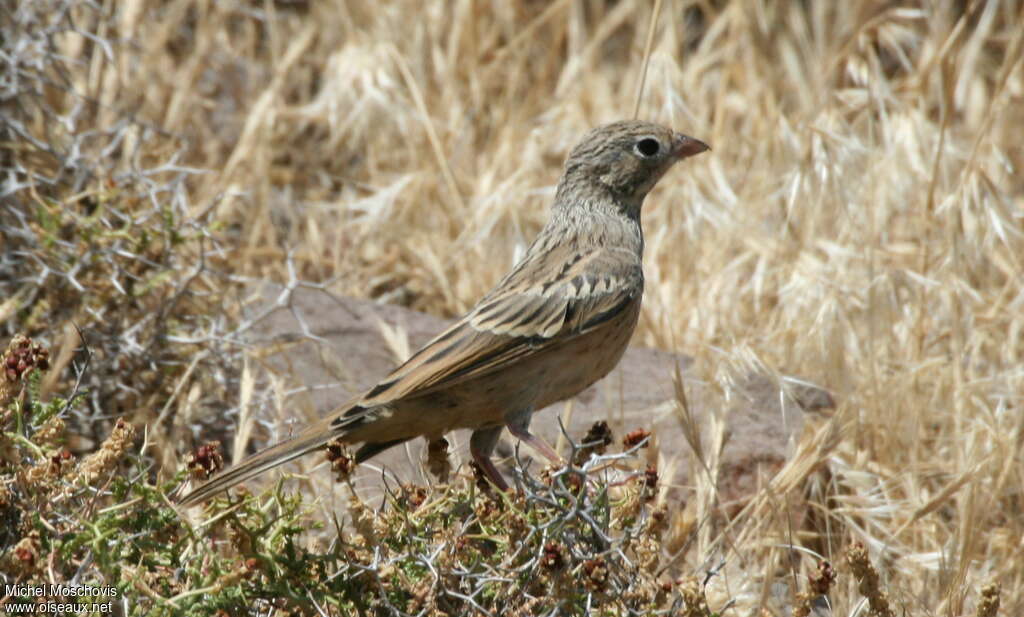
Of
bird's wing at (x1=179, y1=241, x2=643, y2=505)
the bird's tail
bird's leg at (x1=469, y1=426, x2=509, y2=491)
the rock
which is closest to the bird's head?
bird's wing at (x1=179, y1=241, x2=643, y2=505)

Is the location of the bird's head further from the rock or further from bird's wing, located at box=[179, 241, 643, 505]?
the rock

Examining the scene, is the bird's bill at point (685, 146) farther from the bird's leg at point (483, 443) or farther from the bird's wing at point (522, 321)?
the bird's leg at point (483, 443)

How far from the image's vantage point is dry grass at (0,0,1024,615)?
511cm

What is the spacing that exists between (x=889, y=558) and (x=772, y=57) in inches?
184

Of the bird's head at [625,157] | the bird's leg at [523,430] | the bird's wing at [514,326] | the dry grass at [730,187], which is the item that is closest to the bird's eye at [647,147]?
the bird's head at [625,157]

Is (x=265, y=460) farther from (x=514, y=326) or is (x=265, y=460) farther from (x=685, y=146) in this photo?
(x=685, y=146)

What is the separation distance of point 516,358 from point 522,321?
165 millimetres

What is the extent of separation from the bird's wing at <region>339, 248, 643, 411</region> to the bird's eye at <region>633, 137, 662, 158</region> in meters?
0.55

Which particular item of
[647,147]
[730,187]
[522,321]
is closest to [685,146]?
[647,147]

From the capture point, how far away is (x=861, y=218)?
6629 mm

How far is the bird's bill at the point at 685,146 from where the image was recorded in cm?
549

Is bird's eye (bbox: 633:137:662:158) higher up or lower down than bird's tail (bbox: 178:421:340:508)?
higher up

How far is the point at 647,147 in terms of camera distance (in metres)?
5.44

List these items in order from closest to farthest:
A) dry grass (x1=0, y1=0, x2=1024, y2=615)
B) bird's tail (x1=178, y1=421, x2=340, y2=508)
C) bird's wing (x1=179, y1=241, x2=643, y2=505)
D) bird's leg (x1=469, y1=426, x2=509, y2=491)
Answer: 1. bird's tail (x1=178, y1=421, x2=340, y2=508)
2. bird's wing (x1=179, y1=241, x2=643, y2=505)
3. bird's leg (x1=469, y1=426, x2=509, y2=491)
4. dry grass (x1=0, y1=0, x2=1024, y2=615)
